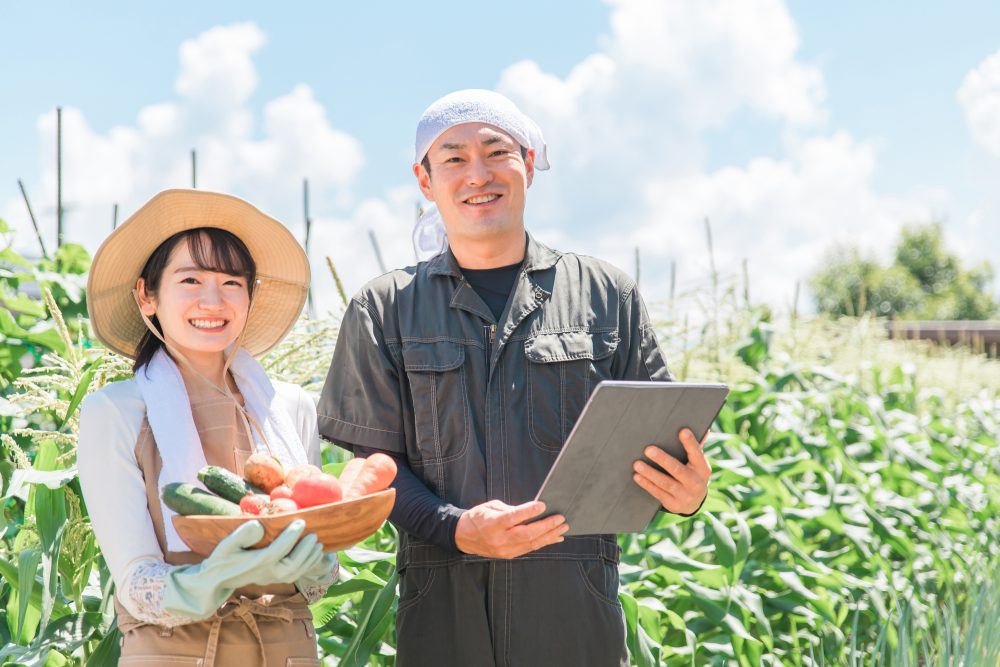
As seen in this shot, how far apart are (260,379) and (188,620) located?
0.48m

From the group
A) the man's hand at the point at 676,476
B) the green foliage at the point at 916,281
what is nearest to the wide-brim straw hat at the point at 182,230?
the man's hand at the point at 676,476

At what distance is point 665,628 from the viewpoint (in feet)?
10.2

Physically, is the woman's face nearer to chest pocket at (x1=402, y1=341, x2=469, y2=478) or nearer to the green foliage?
chest pocket at (x1=402, y1=341, x2=469, y2=478)

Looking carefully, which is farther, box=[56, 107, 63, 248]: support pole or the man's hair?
box=[56, 107, 63, 248]: support pole

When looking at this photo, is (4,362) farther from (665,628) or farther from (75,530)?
(665,628)

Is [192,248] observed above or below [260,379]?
above

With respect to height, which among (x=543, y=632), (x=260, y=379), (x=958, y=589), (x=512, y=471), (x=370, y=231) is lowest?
(x=958, y=589)

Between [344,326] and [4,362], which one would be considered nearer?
[344,326]

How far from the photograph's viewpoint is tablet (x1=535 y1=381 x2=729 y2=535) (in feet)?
5.61

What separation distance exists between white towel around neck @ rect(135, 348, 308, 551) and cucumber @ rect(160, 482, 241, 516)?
0.52ft

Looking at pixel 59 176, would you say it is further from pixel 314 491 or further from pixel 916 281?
pixel 916 281

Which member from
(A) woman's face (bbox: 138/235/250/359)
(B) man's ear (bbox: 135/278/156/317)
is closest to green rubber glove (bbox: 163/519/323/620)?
(A) woman's face (bbox: 138/235/250/359)

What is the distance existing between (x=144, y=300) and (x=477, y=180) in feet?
2.28

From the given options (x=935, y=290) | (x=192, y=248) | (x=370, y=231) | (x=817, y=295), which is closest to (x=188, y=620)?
(x=192, y=248)
